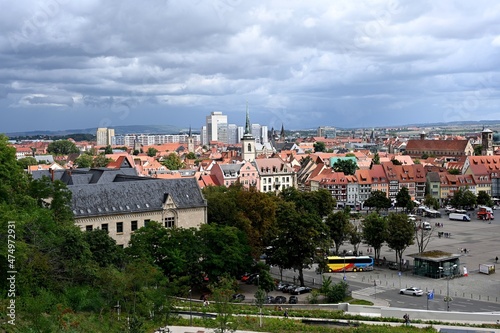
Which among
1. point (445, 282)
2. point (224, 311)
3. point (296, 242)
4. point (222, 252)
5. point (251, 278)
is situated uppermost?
point (296, 242)

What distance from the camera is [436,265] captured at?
60312 millimetres

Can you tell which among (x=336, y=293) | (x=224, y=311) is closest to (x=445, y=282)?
(x=336, y=293)

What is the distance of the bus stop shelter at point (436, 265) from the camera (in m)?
60.2

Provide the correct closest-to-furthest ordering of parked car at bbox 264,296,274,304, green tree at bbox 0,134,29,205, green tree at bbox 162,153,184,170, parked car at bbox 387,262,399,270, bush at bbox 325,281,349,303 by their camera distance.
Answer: green tree at bbox 0,134,29,205 < bush at bbox 325,281,349,303 < parked car at bbox 264,296,274,304 < parked car at bbox 387,262,399,270 < green tree at bbox 162,153,184,170

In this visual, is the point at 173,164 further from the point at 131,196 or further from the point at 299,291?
the point at 299,291

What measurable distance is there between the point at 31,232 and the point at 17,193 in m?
9.44

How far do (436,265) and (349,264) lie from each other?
8509 millimetres

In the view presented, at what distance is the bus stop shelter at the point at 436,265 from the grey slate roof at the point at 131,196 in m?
22.1

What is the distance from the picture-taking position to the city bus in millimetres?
63344

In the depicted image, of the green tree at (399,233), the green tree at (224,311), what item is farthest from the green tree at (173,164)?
the green tree at (224,311)

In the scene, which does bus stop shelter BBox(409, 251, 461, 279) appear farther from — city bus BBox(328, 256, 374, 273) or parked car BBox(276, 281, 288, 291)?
parked car BBox(276, 281, 288, 291)

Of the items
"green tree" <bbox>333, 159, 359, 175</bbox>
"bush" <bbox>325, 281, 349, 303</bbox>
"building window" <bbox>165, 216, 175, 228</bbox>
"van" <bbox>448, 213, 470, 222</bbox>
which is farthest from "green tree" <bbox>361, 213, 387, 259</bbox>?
"green tree" <bbox>333, 159, 359, 175</bbox>

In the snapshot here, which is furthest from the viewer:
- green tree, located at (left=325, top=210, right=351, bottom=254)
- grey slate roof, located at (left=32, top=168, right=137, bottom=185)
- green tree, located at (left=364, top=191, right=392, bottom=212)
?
green tree, located at (left=364, top=191, right=392, bottom=212)

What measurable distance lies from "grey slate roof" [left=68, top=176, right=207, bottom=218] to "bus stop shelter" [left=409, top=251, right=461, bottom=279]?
869 inches
